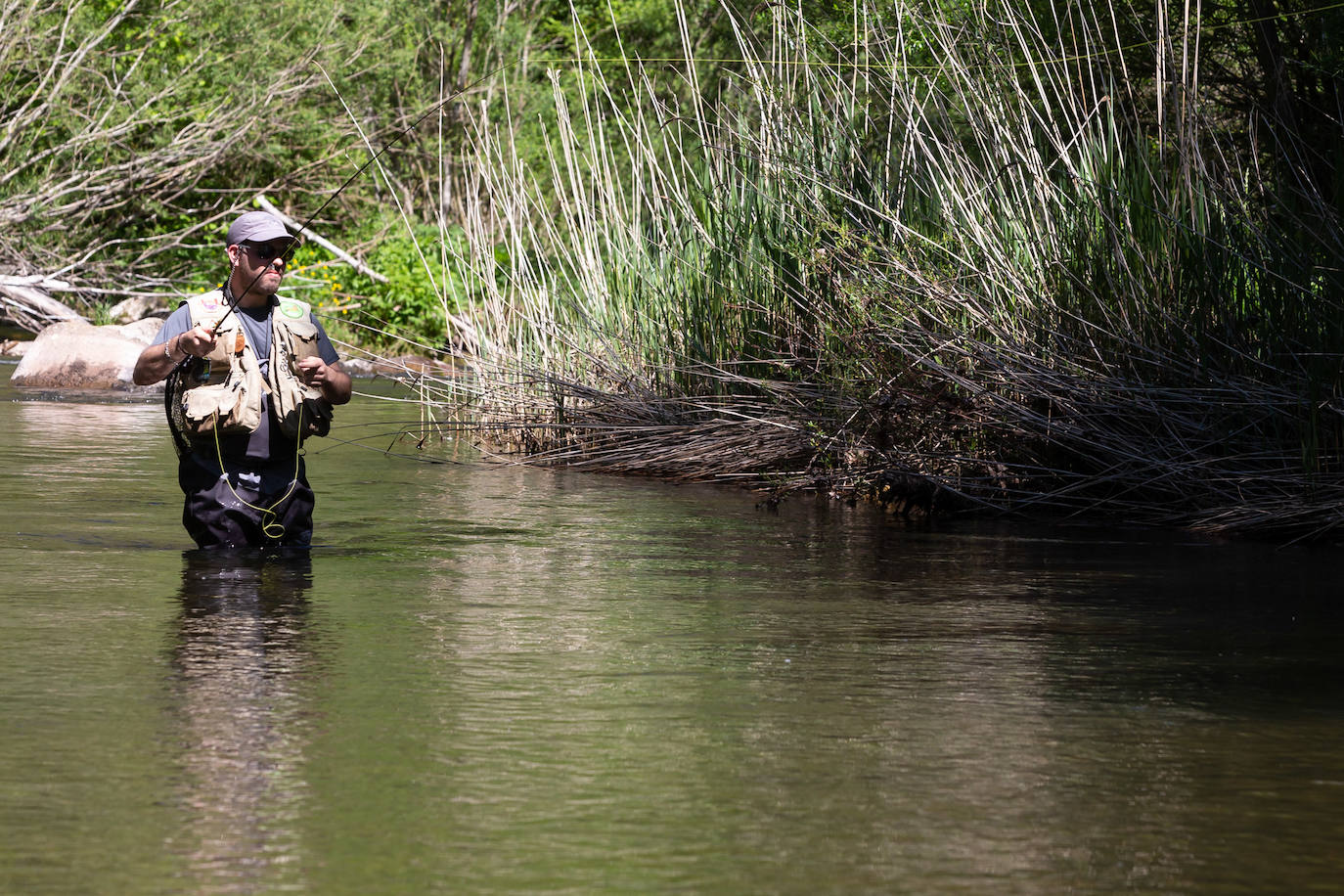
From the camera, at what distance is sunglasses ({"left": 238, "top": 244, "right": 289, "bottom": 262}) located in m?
7.33

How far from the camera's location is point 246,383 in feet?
23.9

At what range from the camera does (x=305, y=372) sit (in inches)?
289

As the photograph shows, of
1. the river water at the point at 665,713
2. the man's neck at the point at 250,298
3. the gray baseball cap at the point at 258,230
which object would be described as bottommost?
the river water at the point at 665,713

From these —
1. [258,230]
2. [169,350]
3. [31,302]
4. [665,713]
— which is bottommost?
[665,713]

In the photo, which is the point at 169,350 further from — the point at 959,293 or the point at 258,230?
the point at 959,293

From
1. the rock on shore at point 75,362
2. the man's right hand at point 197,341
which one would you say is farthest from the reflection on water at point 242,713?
the rock on shore at point 75,362

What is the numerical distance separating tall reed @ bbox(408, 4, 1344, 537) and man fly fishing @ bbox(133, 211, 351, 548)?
3.33 meters

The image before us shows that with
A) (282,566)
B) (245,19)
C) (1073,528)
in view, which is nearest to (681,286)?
(1073,528)

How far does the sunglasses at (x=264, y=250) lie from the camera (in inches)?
289

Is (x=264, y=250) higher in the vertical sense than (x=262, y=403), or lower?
higher

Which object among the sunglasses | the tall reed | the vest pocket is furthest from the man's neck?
the tall reed

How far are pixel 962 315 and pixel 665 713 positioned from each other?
215 inches

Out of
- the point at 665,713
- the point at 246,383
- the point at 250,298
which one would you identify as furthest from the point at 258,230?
the point at 665,713

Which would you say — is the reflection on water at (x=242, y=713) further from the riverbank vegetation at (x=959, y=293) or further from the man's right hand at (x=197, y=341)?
the riverbank vegetation at (x=959, y=293)
